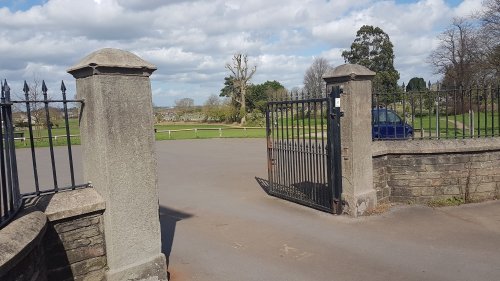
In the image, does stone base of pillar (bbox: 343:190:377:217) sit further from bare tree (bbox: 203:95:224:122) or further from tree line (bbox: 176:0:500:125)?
bare tree (bbox: 203:95:224:122)

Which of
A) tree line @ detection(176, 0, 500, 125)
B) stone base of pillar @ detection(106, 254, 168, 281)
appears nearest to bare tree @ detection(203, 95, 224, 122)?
tree line @ detection(176, 0, 500, 125)

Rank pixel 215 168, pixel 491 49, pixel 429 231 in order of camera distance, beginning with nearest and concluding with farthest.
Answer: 1. pixel 429 231
2. pixel 215 168
3. pixel 491 49

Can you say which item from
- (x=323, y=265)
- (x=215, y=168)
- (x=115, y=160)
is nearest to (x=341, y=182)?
(x=323, y=265)

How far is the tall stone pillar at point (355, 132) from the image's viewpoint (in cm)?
683

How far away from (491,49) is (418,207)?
1993 cm

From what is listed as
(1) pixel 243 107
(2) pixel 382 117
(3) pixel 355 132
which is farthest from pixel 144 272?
(1) pixel 243 107

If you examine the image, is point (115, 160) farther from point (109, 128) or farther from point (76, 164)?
point (76, 164)

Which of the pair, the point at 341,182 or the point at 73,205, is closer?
the point at 73,205

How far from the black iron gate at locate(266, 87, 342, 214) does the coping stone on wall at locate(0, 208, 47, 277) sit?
458 cm

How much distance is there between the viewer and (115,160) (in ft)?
13.4

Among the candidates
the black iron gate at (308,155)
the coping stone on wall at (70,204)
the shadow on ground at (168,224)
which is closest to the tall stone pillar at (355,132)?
the black iron gate at (308,155)

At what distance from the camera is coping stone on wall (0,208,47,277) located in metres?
2.60

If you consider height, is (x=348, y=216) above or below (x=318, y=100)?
below

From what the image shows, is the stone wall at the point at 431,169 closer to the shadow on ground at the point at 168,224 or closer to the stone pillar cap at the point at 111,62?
the shadow on ground at the point at 168,224
